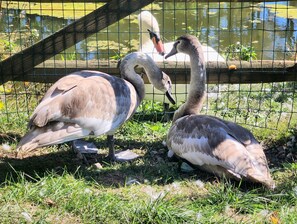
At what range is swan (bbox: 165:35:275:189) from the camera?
4656 mm

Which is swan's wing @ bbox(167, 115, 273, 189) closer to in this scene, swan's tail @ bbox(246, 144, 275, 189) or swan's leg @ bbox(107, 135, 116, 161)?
swan's tail @ bbox(246, 144, 275, 189)

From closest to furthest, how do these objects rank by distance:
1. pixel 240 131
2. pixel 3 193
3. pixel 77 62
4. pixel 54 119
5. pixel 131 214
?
pixel 131 214, pixel 3 193, pixel 54 119, pixel 240 131, pixel 77 62

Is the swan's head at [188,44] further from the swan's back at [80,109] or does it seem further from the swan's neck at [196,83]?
the swan's back at [80,109]

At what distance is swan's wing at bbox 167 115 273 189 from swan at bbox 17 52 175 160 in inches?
22.7

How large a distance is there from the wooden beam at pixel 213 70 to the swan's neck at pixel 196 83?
0.53m

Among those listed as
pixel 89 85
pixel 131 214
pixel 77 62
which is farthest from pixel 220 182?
pixel 77 62

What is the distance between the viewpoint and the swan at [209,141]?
466cm

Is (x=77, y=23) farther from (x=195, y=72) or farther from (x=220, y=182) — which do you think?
(x=220, y=182)

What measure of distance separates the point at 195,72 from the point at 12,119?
2.20 m

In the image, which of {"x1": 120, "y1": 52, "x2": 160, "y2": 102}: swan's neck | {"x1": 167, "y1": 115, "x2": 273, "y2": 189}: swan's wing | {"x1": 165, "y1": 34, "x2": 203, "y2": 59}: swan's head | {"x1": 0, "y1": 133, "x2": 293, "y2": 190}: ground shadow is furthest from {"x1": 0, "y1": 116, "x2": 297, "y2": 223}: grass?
{"x1": 165, "y1": 34, "x2": 203, "y2": 59}: swan's head

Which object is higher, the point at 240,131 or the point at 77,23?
the point at 77,23

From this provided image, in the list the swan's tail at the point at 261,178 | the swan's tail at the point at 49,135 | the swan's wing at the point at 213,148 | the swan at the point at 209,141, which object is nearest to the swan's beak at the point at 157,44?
the swan at the point at 209,141

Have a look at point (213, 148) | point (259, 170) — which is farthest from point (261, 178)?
point (213, 148)

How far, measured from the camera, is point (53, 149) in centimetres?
564
